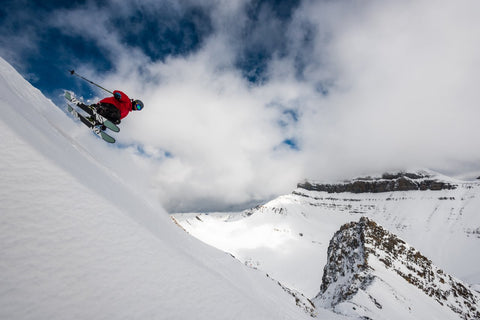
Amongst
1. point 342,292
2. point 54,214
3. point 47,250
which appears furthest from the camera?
point 342,292

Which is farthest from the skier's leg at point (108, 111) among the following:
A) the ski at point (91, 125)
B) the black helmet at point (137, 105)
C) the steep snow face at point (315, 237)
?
the steep snow face at point (315, 237)

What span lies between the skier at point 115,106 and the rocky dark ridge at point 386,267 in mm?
20906

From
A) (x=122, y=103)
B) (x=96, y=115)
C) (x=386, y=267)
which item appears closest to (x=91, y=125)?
(x=96, y=115)

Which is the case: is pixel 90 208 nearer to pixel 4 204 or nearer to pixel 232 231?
pixel 4 204

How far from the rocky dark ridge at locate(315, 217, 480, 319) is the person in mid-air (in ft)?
68.6

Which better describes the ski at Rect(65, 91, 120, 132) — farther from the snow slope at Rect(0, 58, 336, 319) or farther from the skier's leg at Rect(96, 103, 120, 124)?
the snow slope at Rect(0, 58, 336, 319)

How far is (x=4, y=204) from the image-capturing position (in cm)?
229

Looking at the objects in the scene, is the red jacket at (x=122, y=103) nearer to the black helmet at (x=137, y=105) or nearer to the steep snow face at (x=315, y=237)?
the black helmet at (x=137, y=105)

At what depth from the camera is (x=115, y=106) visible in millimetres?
10805

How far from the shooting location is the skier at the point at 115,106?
423 inches

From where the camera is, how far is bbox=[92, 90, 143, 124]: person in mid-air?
10.8m

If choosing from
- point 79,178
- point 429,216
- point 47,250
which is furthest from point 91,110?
point 429,216

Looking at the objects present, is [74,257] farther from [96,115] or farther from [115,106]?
[96,115]

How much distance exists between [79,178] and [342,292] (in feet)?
67.9
